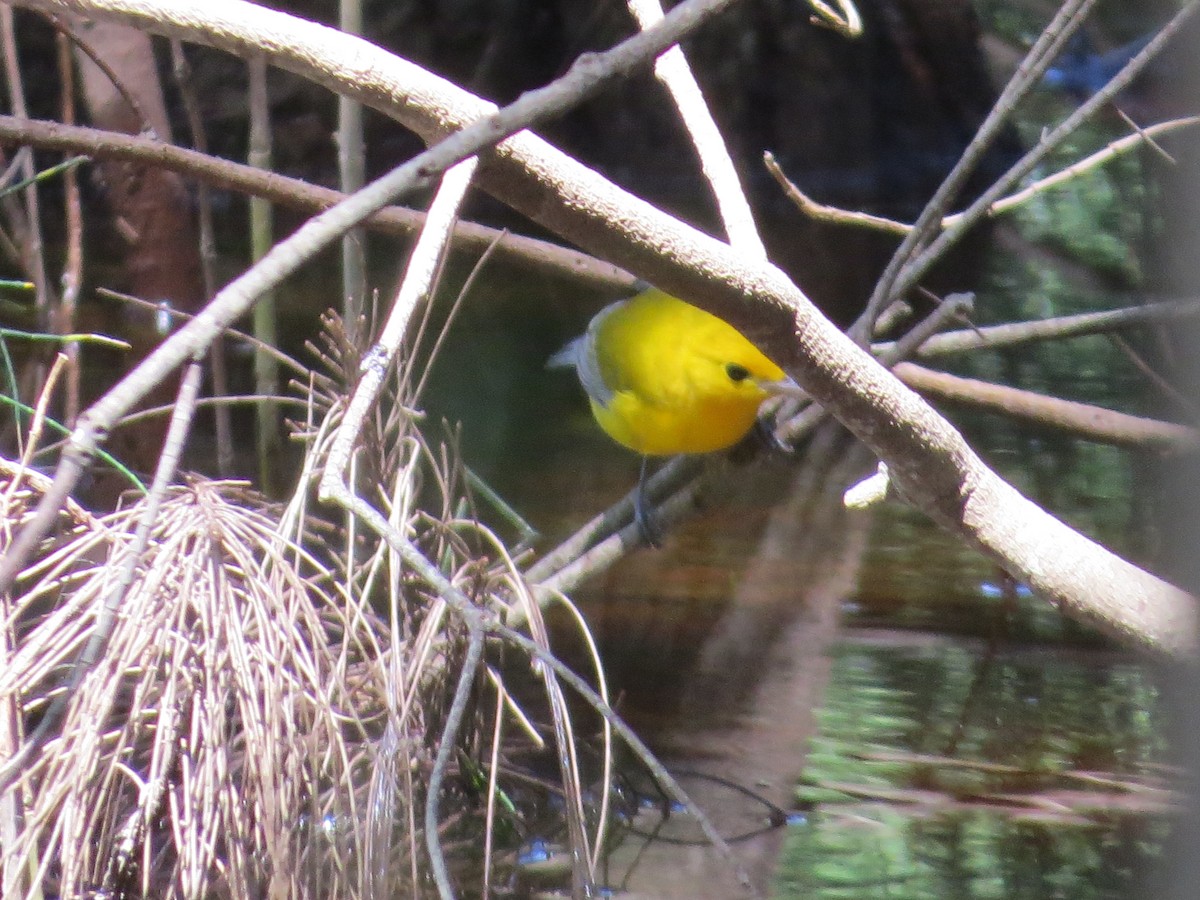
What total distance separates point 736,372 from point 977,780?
1.03 meters

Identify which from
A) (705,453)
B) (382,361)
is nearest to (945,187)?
(705,453)

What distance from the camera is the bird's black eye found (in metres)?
2.85

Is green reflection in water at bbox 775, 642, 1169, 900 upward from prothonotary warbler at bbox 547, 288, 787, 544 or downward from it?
downward

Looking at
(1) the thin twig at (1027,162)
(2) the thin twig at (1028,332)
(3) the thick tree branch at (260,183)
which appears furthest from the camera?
(2) the thin twig at (1028,332)

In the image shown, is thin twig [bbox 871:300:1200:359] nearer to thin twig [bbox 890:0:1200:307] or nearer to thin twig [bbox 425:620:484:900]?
thin twig [bbox 890:0:1200:307]

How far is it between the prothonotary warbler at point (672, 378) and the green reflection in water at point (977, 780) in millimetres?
715

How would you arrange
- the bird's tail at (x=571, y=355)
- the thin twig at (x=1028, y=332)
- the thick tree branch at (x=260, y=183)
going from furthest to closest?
the bird's tail at (x=571, y=355)
the thin twig at (x=1028, y=332)
the thick tree branch at (x=260, y=183)

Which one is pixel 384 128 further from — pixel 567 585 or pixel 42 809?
pixel 42 809

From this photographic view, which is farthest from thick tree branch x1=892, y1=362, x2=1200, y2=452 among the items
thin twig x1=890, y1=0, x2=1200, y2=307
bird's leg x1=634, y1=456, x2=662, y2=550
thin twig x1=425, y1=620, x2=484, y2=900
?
thin twig x1=425, y1=620, x2=484, y2=900

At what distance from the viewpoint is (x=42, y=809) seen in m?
1.47

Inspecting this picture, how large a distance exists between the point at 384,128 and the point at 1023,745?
6352 mm

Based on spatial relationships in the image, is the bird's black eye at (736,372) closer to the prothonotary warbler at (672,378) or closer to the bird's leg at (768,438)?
the prothonotary warbler at (672,378)

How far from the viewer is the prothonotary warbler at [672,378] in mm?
2875

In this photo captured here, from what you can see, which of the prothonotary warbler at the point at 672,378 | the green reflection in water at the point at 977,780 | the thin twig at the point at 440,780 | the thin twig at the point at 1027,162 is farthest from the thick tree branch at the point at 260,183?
the thin twig at the point at 440,780
